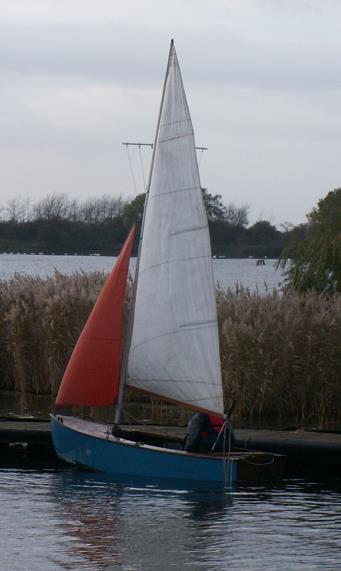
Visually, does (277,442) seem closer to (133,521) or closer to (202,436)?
(202,436)

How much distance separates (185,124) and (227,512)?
5267 mm

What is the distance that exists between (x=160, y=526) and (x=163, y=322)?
375 cm

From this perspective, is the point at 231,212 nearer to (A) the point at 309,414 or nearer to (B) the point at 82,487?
(A) the point at 309,414

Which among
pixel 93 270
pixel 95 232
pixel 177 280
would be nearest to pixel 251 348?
pixel 177 280

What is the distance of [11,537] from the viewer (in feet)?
43.8

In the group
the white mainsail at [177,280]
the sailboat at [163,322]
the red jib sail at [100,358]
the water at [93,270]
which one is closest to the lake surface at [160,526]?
the sailboat at [163,322]

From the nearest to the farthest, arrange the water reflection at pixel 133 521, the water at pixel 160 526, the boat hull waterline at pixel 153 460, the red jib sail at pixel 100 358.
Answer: the water at pixel 160 526 → the water reflection at pixel 133 521 → the boat hull waterline at pixel 153 460 → the red jib sail at pixel 100 358

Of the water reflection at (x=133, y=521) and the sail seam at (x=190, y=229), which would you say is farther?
the sail seam at (x=190, y=229)

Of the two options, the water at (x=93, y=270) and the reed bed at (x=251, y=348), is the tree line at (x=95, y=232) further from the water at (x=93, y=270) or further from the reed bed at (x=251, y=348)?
the reed bed at (x=251, y=348)

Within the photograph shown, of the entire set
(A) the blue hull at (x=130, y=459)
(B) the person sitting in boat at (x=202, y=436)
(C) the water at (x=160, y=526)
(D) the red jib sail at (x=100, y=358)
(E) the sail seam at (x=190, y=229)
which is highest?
(E) the sail seam at (x=190, y=229)

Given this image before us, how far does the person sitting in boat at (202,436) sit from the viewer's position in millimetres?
16547

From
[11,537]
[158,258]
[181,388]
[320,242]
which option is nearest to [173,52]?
[158,258]

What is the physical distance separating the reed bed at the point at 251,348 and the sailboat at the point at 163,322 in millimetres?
3268

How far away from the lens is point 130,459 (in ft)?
54.8
